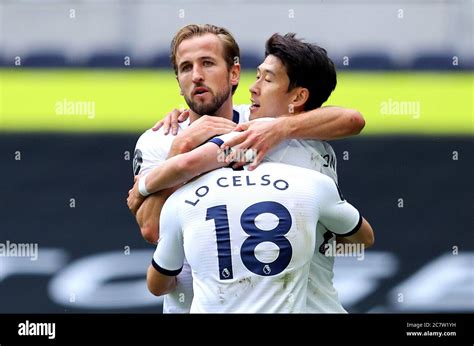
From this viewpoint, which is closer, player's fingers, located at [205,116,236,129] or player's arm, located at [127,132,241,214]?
player's arm, located at [127,132,241,214]

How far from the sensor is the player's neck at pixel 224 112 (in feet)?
16.7

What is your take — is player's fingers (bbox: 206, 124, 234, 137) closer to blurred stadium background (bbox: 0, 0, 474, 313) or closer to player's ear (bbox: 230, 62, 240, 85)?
player's ear (bbox: 230, 62, 240, 85)

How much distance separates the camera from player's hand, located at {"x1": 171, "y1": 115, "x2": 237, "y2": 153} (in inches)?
188

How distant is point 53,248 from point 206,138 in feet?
7.25

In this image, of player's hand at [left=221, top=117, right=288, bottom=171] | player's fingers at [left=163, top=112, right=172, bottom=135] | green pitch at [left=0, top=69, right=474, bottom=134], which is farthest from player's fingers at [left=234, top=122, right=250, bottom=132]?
green pitch at [left=0, top=69, right=474, bottom=134]

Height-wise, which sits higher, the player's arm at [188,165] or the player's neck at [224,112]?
the player's neck at [224,112]

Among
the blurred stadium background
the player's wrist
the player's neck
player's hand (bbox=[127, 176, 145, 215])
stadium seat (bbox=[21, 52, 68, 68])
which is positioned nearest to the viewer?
the player's wrist

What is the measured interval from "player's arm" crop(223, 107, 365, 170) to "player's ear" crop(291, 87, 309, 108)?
6cm

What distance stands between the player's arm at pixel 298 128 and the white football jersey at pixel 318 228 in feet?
0.11

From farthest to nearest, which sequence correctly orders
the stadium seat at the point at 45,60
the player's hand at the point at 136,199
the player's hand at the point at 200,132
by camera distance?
Result: 1. the stadium seat at the point at 45,60
2. the player's hand at the point at 136,199
3. the player's hand at the point at 200,132

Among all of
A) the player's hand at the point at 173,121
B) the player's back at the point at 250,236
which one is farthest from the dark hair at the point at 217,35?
Result: the player's back at the point at 250,236

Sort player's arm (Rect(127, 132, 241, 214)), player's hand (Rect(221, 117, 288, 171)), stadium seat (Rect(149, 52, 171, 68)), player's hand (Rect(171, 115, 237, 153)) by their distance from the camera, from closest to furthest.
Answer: player's arm (Rect(127, 132, 241, 214)) → player's hand (Rect(221, 117, 288, 171)) → player's hand (Rect(171, 115, 237, 153)) → stadium seat (Rect(149, 52, 171, 68))

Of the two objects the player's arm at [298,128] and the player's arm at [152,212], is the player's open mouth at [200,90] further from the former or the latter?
Answer: the player's arm at [152,212]
